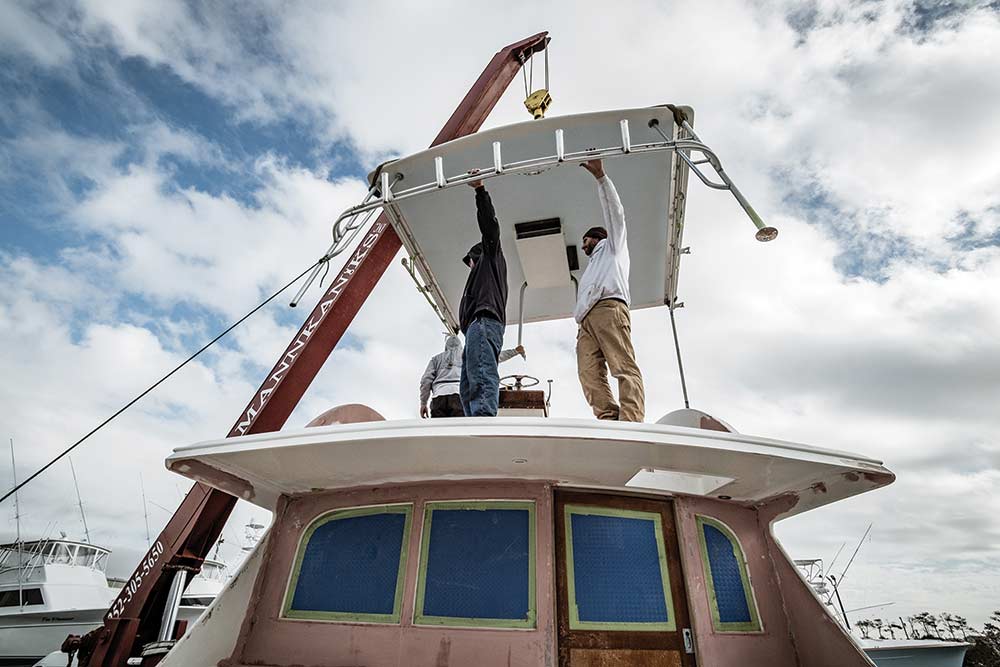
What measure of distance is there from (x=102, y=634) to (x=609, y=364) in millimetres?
5319

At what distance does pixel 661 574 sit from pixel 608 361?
4.45ft

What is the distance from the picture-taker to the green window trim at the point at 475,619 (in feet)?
8.68

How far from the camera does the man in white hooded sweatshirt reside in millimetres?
4523

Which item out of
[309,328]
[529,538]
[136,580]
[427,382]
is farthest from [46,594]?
[529,538]

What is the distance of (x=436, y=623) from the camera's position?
106 inches

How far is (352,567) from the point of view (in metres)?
2.97

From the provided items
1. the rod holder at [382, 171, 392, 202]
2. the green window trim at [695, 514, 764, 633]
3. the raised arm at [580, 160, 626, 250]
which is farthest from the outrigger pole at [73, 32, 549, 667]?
the green window trim at [695, 514, 764, 633]

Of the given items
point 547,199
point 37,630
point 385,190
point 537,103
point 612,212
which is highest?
point 537,103

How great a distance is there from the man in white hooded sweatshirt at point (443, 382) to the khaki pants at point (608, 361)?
3.42ft

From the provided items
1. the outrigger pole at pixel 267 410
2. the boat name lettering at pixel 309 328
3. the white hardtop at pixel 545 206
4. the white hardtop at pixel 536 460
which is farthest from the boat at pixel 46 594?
the white hardtop at pixel 536 460

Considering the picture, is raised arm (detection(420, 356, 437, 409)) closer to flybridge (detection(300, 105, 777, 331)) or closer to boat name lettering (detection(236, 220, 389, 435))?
flybridge (detection(300, 105, 777, 331))

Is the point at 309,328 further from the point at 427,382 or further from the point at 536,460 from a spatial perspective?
the point at 536,460

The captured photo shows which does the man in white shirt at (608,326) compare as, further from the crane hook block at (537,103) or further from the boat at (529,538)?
the crane hook block at (537,103)

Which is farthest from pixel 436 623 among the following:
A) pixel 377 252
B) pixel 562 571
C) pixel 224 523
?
pixel 377 252
